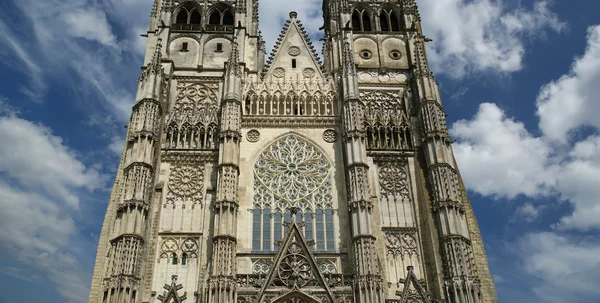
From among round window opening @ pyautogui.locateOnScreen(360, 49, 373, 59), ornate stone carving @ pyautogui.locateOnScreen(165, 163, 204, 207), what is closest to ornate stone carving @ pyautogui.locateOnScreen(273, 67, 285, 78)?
round window opening @ pyautogui.locateOnScreen(360, 49, 373, 59)

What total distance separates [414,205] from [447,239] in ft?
8.82

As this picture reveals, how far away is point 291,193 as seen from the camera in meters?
24.0

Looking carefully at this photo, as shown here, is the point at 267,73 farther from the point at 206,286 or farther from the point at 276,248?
the point at 206,286


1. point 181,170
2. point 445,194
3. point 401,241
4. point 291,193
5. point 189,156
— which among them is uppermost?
point 189,156

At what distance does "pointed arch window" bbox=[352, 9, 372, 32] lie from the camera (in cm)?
3085

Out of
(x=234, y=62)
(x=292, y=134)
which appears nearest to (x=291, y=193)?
(x=292, y=134)

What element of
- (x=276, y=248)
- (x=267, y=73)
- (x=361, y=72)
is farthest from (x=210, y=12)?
(x=276, y=248)

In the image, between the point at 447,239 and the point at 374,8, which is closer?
the point at 447,239

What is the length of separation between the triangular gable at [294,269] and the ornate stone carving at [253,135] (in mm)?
5554

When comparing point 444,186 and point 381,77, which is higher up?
point 381,77

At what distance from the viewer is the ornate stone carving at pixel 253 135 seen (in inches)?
1001

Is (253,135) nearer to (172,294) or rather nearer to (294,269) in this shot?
(294,269)

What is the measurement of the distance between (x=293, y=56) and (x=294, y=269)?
41.2 feet

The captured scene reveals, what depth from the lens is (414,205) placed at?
23.6 meters
